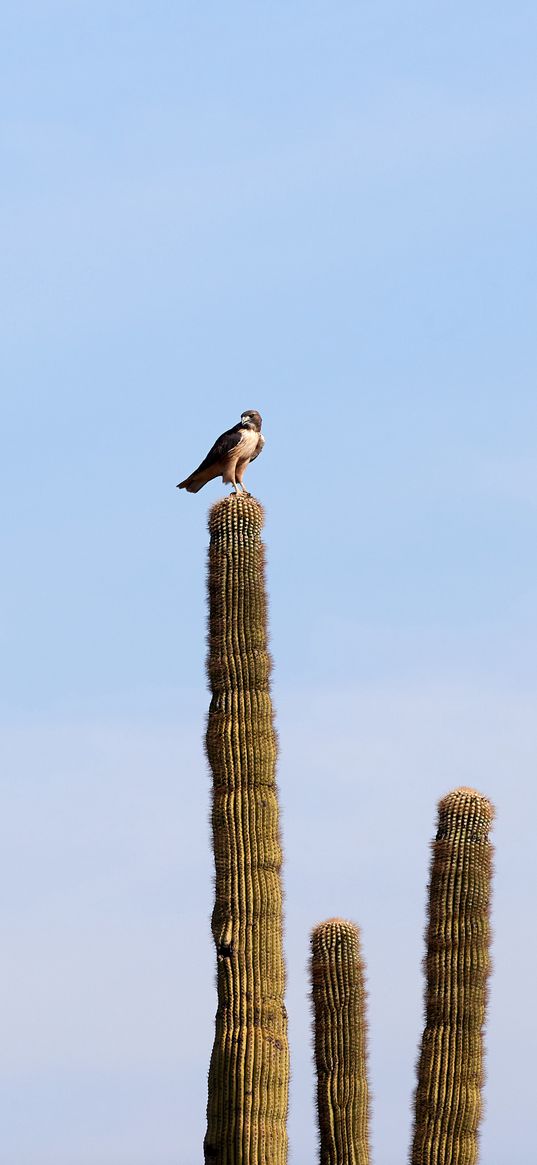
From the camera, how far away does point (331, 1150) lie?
1406 centimetres

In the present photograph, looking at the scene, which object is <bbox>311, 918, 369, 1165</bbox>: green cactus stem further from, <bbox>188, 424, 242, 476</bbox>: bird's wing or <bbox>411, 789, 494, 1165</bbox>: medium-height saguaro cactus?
<bbox>188, 424, 242, 476</bbox>: bird's wing

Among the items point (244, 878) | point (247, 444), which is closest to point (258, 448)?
point (247, 444)

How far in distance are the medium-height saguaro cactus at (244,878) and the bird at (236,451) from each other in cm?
146

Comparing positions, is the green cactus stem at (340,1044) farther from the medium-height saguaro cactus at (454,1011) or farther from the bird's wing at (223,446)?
the bird's wing at (223,446)

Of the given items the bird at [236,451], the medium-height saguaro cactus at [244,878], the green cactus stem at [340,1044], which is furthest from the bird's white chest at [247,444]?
the green cactus stem at [340,1044]

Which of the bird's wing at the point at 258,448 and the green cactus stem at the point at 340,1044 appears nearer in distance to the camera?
the green cactus stem at the point at 340,1044

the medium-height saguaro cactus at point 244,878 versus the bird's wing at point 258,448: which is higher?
the bird's wing at point 258,448

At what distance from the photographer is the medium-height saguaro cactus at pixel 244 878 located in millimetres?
13086

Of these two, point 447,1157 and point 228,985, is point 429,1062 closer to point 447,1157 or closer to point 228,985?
point 447,1157

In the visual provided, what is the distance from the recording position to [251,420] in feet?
50.4

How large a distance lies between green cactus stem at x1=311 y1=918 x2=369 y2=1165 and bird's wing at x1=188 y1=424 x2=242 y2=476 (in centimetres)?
348

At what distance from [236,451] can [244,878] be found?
11.0 feet

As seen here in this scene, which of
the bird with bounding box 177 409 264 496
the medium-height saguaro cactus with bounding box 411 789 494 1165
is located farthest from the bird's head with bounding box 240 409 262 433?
the medium-height saguaro cactus with bounding box 411 789 494 1165

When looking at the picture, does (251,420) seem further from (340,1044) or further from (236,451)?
(340,1044)
